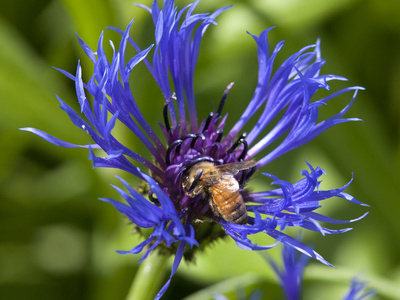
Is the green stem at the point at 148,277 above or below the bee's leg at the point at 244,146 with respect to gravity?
below

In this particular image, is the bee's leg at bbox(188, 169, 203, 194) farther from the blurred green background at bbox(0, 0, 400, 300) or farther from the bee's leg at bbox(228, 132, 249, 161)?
the blurred green background at bbox(0, 0, 400, 300)

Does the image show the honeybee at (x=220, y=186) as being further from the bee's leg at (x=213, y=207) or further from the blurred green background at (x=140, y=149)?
the blurred green background at (x=140, y=149)

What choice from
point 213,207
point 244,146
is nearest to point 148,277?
point 213,207

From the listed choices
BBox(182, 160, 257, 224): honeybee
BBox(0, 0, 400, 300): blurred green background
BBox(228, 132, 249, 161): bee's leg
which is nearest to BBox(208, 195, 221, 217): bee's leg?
BBox(182, 160, 257, 224): honeybee

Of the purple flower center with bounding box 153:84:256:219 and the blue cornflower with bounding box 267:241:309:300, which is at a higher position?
the purple flower center with bounding box 153:84:256:219

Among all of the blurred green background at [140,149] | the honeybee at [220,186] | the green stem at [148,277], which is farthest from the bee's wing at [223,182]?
the blurred green background at [140,149]

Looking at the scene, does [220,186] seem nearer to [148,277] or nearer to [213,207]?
[213,207]

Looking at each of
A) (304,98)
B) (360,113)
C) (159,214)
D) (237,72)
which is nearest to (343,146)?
(360,113)
